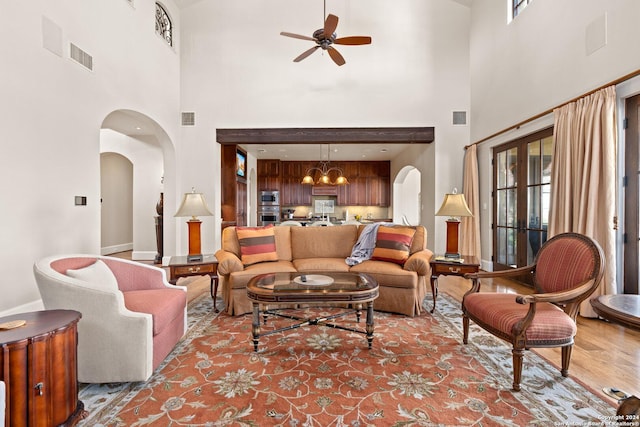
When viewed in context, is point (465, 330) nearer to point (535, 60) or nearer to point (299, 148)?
point (535, 60)

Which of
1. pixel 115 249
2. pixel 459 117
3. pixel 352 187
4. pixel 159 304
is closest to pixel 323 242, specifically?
pixel 159 304

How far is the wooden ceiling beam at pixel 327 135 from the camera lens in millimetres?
6195

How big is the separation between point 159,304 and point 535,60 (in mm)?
5353

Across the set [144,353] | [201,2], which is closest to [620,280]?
[144,353]

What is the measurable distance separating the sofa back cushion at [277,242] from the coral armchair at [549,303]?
7.44 ft

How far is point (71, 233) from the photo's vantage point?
3.67 metres

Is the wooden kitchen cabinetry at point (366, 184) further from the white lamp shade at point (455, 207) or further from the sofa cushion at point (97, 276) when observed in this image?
the sofa cushion at point (97, 276)

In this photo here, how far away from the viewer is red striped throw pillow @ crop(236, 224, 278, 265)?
12.3 feet

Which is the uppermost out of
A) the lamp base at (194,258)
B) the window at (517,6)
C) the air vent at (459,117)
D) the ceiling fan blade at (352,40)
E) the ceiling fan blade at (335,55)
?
the window at (517,6)

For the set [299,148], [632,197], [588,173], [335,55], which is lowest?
[632,197]

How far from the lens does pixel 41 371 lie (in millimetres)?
1499

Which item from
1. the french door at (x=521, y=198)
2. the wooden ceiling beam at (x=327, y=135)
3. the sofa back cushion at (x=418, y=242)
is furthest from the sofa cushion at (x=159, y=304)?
the french door at (x=521, y=198)

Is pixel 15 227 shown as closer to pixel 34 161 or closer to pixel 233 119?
pixel 34 161

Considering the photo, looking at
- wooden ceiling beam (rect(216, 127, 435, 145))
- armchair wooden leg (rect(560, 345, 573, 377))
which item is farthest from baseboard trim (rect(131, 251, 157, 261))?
armchair wooden leg (rect(560, 345, 573, 377))
